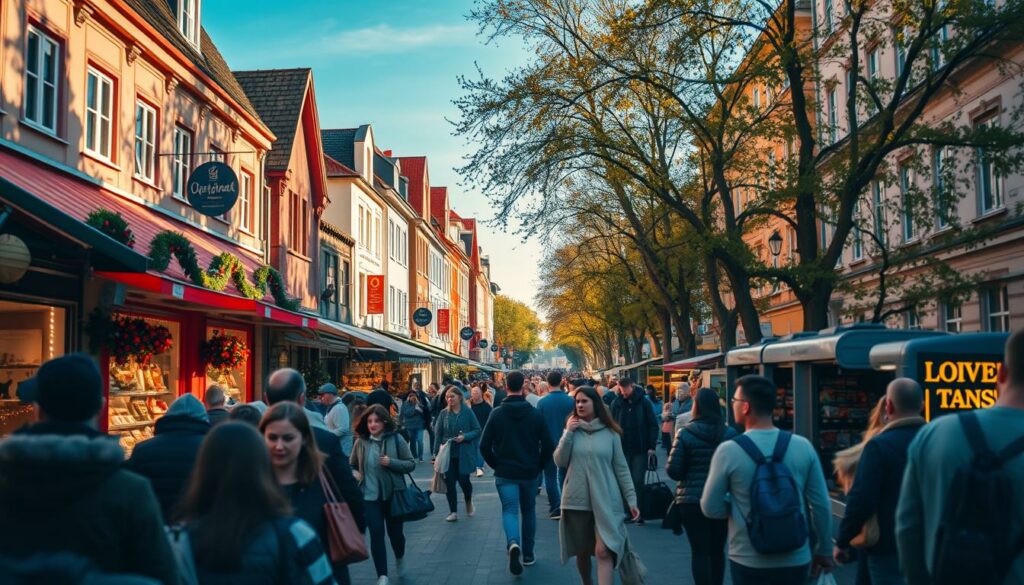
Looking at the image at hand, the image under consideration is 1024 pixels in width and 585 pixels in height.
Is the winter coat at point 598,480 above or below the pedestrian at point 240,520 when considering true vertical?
below

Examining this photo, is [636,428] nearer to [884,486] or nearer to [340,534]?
[884,486]

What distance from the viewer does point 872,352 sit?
10.3m

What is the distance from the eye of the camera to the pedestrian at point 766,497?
17.0 feet

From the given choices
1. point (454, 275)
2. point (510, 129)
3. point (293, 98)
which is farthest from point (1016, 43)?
point (454, 275)

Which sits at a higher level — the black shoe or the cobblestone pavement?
the black shoe

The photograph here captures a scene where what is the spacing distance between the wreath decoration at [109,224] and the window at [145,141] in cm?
472

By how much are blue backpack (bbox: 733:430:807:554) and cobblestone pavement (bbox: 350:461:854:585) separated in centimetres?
389

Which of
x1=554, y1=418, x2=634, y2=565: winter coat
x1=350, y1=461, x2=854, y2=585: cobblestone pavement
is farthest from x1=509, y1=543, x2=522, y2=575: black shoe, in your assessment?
x1=554, y1=418, x2=634, y2=565: winter coat

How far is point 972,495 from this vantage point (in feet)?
10.9

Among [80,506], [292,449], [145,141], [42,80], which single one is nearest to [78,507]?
[80,506]

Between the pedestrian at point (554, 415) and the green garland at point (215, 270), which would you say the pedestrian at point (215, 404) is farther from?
the pedestrian at point (554, 415)

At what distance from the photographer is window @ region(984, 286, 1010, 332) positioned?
22812mm

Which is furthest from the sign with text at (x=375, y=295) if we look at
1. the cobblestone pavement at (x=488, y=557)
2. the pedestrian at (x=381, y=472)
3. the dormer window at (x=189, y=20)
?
the pedestrian at (x=381, y=472)

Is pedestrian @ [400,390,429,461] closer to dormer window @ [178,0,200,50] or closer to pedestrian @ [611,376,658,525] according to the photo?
pedestrian @ [611,376,658,525]
